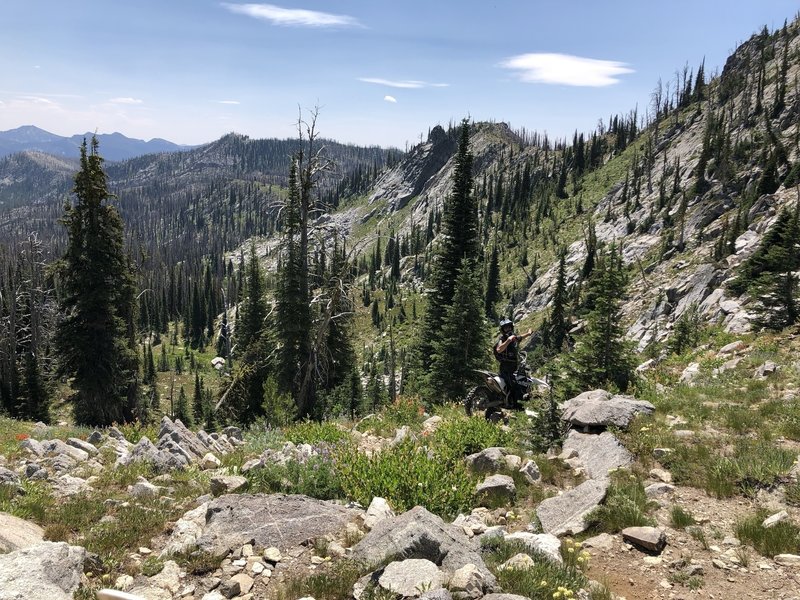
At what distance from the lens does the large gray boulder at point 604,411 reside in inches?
357

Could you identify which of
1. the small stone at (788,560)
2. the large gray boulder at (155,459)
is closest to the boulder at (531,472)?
the small stone at (788,560)

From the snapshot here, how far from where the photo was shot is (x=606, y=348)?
1234 centimetres

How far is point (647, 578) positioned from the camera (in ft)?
16.7

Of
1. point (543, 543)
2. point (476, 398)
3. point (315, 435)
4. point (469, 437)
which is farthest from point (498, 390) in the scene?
point (543, 543)

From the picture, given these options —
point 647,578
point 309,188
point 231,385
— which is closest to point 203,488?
point 647,578

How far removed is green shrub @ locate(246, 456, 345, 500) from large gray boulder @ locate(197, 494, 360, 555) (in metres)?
0.67

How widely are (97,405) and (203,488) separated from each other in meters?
20.8

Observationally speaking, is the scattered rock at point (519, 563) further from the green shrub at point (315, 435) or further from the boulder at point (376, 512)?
the green shrub at point (315, 435)

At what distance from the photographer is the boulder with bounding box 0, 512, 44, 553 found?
480 centimetres

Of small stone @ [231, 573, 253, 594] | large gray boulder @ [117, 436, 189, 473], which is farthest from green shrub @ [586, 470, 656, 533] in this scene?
large gray boulder @ [117, 436, 189, 473]

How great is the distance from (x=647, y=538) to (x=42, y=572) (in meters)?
6.23

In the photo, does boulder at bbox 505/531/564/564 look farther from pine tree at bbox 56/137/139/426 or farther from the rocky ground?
pine tree at bbox 56/137/139/426

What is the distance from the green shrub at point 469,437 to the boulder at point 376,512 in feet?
8.36

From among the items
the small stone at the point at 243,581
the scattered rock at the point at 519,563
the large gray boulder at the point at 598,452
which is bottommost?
the small stone at the point at 243,581
